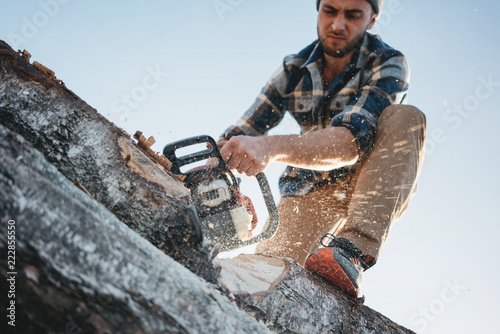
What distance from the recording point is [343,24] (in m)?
2.50

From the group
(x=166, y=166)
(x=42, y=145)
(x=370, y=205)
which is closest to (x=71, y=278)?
(x=42, y=145)

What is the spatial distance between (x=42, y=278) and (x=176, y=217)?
600 millimetres

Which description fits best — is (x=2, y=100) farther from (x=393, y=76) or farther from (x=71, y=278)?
(x=393, y=76)

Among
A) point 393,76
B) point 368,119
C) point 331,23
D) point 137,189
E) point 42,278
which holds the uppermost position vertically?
point 331,23

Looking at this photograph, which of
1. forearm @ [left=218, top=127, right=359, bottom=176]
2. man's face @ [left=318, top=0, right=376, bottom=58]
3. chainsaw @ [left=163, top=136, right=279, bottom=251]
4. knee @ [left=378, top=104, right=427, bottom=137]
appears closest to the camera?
forearm @ [left=218, top=127, right=359, bottom=176]

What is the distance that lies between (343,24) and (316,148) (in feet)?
4.26

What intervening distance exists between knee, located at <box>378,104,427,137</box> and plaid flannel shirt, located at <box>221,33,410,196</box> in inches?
2.9

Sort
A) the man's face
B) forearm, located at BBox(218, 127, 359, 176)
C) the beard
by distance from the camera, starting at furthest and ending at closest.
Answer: the beard
the man's face
forearm, located at BBox(218, 127, 359, 176)

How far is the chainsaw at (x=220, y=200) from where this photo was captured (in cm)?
177

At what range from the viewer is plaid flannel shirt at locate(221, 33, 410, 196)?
2.02 meters

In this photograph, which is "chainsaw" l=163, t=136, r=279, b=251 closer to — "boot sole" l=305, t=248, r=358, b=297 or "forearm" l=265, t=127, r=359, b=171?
"forearm" l=265, t=127, r=359, b=171

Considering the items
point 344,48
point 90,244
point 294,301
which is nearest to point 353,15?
point 344,48

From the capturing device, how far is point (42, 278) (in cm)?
56
